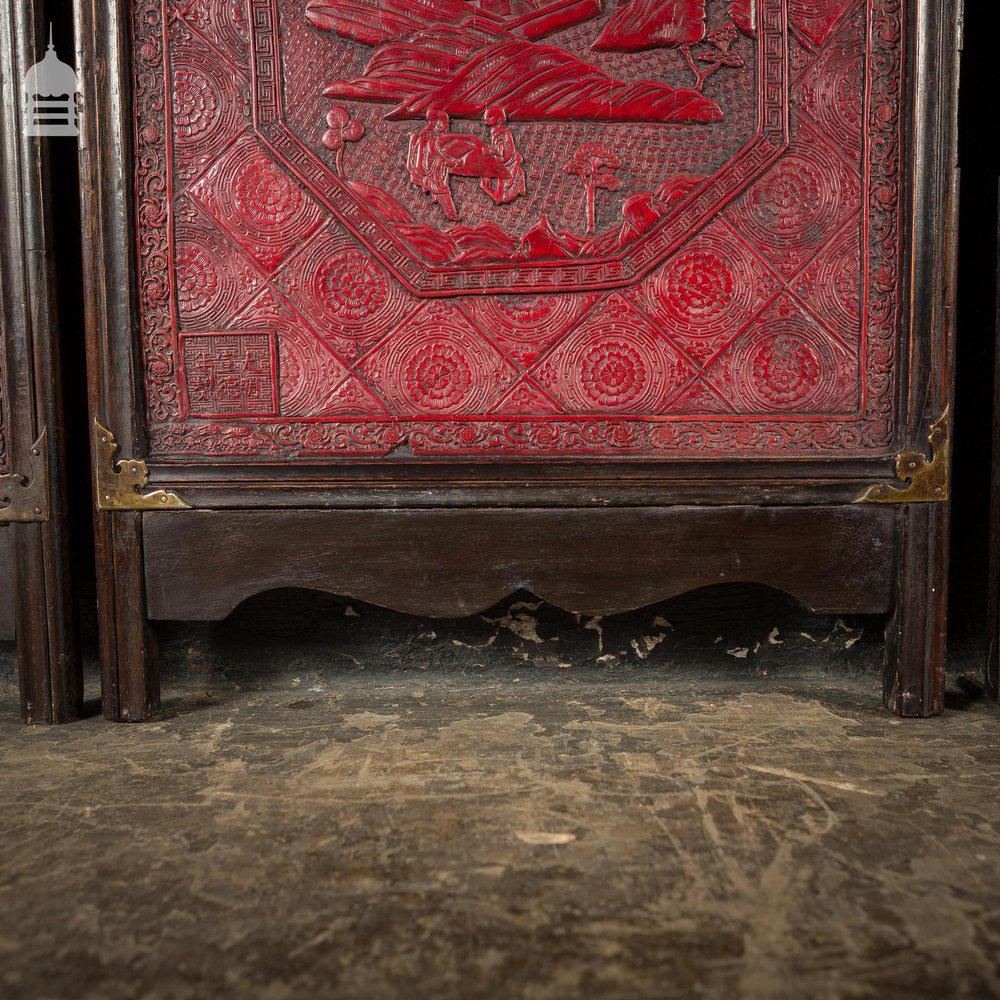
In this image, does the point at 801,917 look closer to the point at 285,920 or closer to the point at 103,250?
the point at 285,920

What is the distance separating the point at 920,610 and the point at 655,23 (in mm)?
1726

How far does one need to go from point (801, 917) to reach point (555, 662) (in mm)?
1382

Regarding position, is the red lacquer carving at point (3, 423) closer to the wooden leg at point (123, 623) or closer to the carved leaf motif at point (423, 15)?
the wooden leg at point (123, 623)

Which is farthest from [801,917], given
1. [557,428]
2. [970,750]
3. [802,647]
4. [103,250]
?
[103,250]

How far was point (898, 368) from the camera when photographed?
211 cm

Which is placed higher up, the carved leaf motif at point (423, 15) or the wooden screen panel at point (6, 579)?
the carved leaf motif at point (423, 15)

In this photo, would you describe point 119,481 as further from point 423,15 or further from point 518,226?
point 423,15

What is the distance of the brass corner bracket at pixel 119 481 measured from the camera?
6.87 feet

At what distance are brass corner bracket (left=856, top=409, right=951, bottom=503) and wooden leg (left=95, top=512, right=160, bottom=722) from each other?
198 centimetres

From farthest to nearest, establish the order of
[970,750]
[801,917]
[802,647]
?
[802,647] < [970,750] < [801,917]

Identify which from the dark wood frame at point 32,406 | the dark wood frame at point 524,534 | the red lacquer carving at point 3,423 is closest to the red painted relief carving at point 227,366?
the dark wood frame at point 524,534

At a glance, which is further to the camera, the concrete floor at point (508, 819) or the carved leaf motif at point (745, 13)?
the carved leaf motif at point (745, 13)

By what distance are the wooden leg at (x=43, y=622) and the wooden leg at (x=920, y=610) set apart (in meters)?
2.30

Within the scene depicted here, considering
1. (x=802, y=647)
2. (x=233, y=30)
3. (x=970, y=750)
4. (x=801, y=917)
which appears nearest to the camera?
(x=801, y=917)
